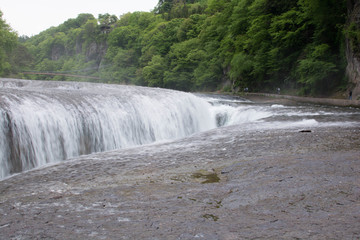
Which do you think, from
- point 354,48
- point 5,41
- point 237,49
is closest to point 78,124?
point 354,48

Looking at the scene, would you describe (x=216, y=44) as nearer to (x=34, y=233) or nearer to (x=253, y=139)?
(x=253, y=139)

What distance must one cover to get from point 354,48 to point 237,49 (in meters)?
16.6

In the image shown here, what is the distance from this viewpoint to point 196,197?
3.88 metres

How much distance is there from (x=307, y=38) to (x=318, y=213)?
2800 cm

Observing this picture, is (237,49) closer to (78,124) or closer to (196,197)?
(78,124)

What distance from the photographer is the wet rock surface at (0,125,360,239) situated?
290 centimetres

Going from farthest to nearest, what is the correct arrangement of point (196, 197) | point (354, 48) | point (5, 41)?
point (5, 41)
point (354, 48)
point (196, 197)

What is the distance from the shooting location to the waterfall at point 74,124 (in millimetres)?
7305

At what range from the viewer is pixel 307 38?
91.5 feet

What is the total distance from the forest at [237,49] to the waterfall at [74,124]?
15.1 m

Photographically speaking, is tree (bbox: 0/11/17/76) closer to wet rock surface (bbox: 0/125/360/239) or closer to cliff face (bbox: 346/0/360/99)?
cliff face (bbox: 346/0/360/99)

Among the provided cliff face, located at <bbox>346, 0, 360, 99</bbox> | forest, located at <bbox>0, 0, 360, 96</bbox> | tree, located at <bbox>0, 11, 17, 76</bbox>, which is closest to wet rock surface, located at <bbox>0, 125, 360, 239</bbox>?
cliff face, located at <bbox>346, 0, 360, 99</bbox>

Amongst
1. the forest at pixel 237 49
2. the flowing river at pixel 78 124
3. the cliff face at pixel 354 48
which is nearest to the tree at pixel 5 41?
the forest at pixel 237 49

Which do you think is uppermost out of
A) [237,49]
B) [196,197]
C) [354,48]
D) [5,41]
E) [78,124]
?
[5,41]
